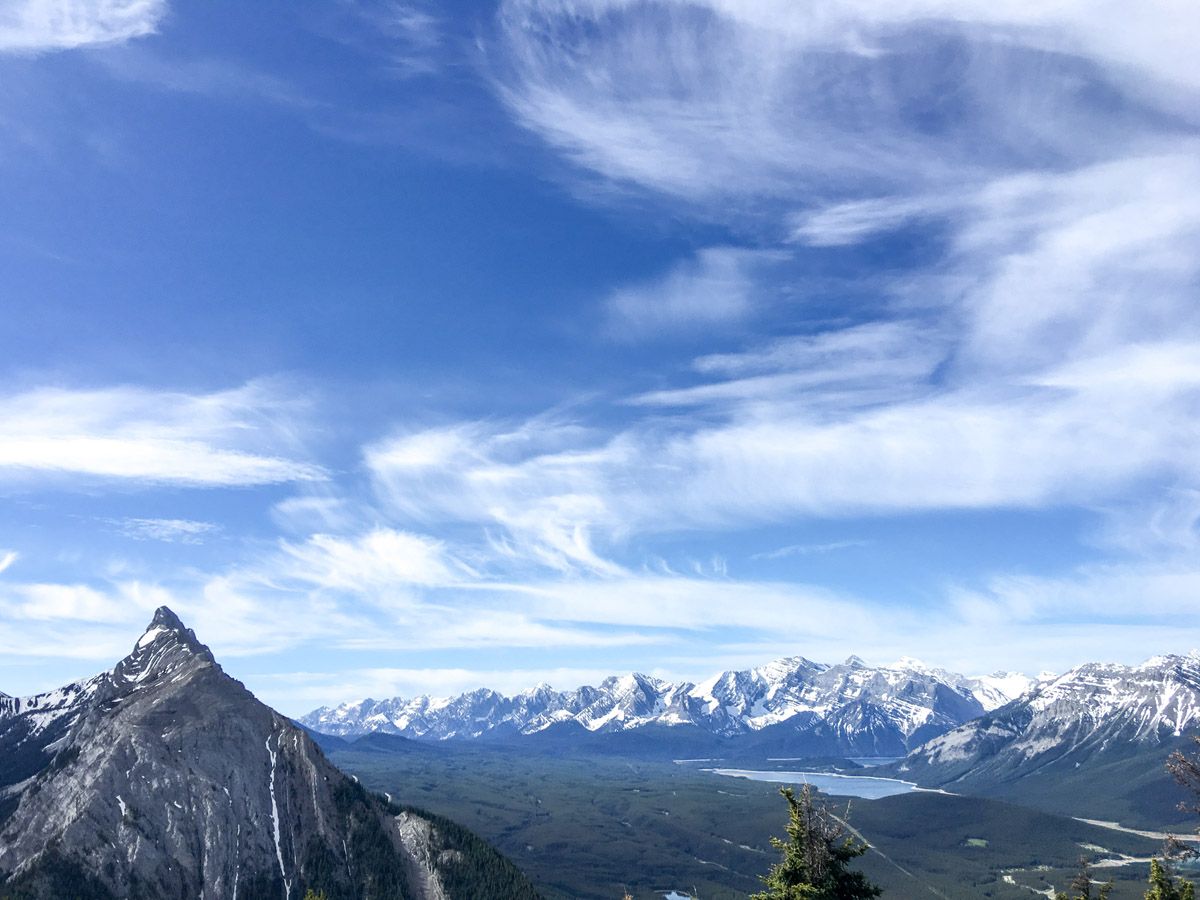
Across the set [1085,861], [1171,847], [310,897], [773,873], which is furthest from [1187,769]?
[310,897]

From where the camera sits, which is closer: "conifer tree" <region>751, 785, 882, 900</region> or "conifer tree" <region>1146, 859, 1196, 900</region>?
"conifer tree" <region>751, 785, 882, 900</region>

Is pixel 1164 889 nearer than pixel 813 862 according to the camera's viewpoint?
No

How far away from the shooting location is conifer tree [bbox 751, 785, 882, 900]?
185 feet

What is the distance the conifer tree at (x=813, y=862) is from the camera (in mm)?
56438

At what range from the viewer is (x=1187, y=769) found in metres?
51.2

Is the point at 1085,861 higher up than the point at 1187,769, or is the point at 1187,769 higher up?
the point at 1187,769

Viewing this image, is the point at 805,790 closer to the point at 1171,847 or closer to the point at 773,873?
the point at 773,873

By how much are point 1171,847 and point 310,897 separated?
89.8 m

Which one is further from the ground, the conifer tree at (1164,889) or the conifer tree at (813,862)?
the conifer tree at (813,862)

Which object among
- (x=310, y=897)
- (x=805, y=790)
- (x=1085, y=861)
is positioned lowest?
(x=310, y=897)

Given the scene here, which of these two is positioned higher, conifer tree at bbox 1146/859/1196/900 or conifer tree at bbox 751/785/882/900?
conifer tree at bbox 751/785/882/900

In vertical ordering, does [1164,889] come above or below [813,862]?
below

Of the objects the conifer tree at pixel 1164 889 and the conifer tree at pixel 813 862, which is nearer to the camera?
the conifer tree at pixel 813 862

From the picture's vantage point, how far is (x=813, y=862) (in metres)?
56.5
